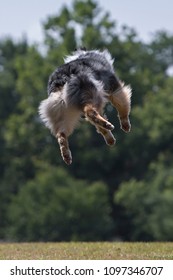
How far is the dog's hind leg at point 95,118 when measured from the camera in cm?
1335

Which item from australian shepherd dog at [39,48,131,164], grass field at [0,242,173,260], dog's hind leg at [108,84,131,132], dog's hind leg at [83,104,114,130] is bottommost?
grass field at [0,242,173,260]

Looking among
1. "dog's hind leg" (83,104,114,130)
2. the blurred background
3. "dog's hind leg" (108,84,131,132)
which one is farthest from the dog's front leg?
the blurred background

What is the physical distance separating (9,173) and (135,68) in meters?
11.3

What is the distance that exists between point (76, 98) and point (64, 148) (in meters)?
0.69

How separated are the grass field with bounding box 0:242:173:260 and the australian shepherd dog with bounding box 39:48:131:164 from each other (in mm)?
1299

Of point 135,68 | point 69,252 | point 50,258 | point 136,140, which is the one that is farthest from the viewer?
point 135,68

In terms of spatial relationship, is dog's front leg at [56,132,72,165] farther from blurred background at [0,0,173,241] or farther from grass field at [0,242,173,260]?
blurred background at [0,0,173,241]

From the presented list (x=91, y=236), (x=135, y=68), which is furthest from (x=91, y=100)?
(x=135, y=68)

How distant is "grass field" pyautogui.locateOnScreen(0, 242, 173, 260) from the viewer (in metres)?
13.4

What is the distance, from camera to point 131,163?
61.1m

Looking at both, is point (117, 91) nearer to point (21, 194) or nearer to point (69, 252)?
point (69, 252)

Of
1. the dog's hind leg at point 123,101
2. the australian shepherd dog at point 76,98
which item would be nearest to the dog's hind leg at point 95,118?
the australian shepherd dog at point 76,98

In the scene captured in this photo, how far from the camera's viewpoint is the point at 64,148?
13734mm

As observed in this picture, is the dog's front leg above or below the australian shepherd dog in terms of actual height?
below
